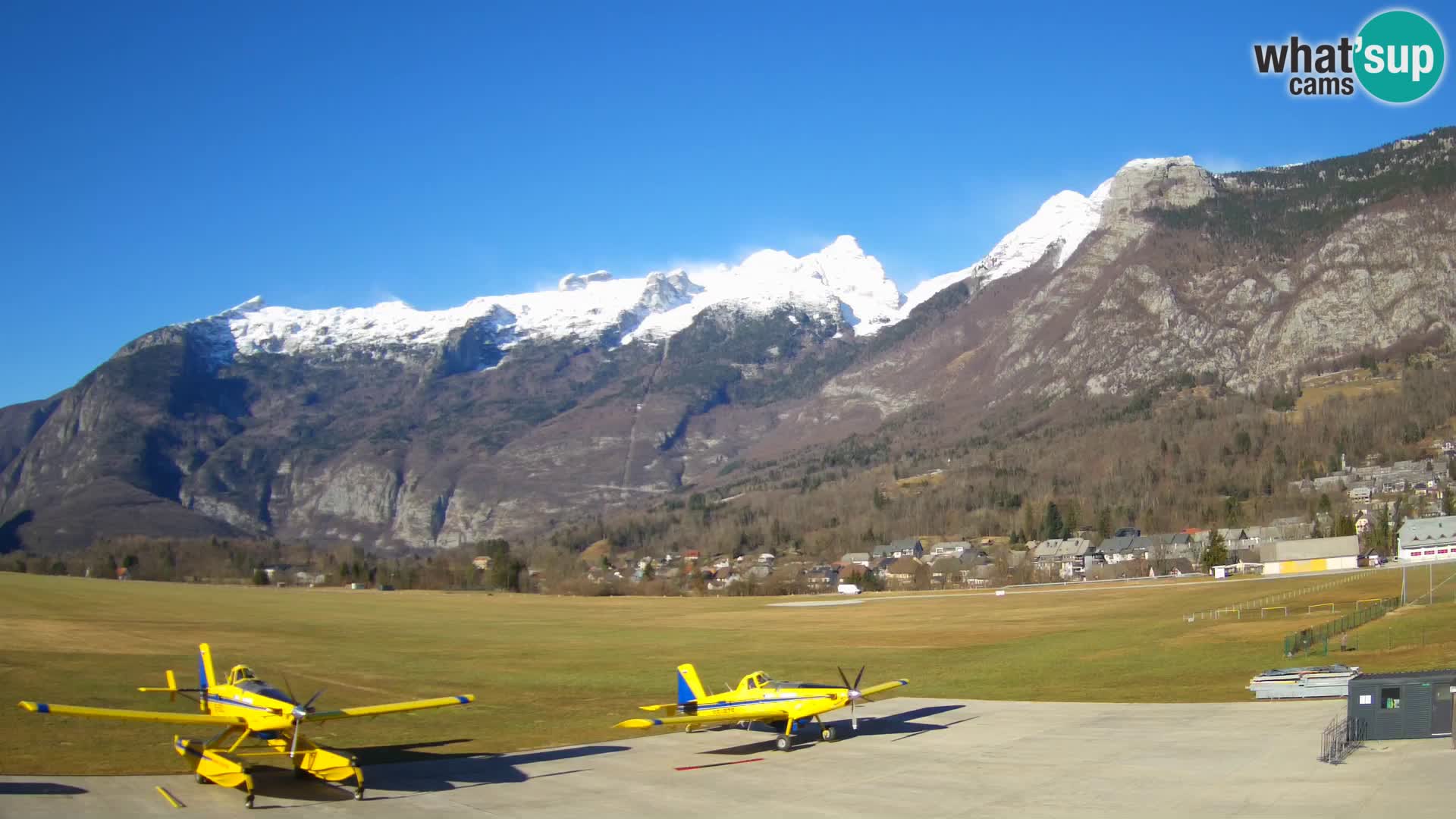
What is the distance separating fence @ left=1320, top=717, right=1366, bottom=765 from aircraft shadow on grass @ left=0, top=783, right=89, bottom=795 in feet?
108

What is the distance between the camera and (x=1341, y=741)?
32.1m

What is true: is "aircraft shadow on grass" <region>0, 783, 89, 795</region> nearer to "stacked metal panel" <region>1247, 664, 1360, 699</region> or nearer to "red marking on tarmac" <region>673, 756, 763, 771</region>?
"red marking on tarmac" <region>673, 756, 763, 771</region>

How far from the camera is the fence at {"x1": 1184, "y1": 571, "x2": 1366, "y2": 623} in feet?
250

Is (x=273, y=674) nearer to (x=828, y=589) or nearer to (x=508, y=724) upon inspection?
(x=508, y=724)

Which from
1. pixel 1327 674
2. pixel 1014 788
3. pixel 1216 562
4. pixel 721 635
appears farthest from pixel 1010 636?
pixel 1216 562

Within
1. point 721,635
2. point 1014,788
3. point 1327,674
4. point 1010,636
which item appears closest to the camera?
point 1014,788

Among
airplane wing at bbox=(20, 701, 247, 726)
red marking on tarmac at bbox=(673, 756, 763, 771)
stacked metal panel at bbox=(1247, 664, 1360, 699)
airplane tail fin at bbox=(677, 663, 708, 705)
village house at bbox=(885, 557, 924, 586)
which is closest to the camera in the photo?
airplane wing at bbox=(20, 701, 247, 726)

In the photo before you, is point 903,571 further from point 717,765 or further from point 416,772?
point 416,772

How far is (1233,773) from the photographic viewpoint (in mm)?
29875

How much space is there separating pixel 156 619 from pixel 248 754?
69.2 metres

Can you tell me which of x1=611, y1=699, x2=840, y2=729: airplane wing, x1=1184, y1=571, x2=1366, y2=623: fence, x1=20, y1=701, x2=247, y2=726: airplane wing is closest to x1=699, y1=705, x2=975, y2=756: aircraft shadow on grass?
x1=611, y1=699, x2=840, y2=729: airplane wing

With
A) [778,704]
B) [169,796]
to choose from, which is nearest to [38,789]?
[169,796]

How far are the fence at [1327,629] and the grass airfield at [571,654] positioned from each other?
1.03 meters

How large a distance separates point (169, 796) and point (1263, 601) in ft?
253
